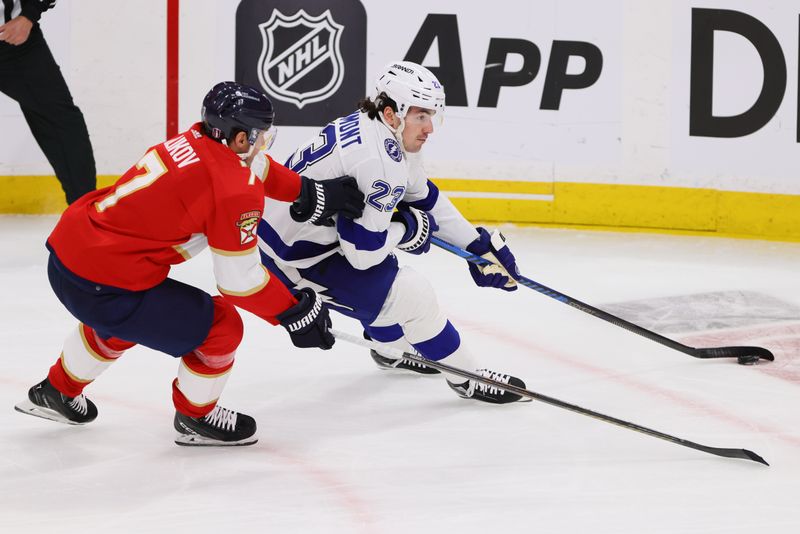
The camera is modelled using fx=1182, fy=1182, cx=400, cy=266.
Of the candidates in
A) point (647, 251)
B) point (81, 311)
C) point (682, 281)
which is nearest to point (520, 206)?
point (647, 251)

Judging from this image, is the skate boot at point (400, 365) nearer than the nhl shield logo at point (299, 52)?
Yes

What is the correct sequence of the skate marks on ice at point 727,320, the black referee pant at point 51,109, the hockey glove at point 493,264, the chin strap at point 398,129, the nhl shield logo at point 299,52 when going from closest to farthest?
the chin strap at point 398,129
the hockey glove at point 493,264
the skate marks on ice at point 727,320
the black referee pant at point 51,109
the nhl shield logo at point 299,52

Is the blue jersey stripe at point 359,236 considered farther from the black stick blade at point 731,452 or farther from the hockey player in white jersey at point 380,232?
the black stick blade at point 731,452

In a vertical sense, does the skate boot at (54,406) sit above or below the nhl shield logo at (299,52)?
below

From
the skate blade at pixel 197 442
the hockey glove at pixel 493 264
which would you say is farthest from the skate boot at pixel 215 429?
the hockey glove at pixel 493 264

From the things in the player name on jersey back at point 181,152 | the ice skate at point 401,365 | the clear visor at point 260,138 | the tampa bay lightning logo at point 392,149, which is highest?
the clear visor at point 260,138

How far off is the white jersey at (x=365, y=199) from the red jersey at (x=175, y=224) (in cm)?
42

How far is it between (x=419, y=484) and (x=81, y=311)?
86 centimetres

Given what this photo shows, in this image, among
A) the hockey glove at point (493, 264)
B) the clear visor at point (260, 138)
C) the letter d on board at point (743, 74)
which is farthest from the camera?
the letter d on board at point (743, 74)

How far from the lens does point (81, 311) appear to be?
2688mm

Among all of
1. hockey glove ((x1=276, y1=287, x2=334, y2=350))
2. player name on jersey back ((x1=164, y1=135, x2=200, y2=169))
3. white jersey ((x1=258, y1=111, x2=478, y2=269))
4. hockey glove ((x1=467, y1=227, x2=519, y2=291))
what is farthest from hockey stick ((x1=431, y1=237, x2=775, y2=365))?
player name on jersey back ((x1=164, y1=135, x2=200, y2=169))

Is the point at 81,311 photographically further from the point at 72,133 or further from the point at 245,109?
the point at 72,133

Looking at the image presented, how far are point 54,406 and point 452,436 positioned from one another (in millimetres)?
1009

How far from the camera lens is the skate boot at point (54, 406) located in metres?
2.96
